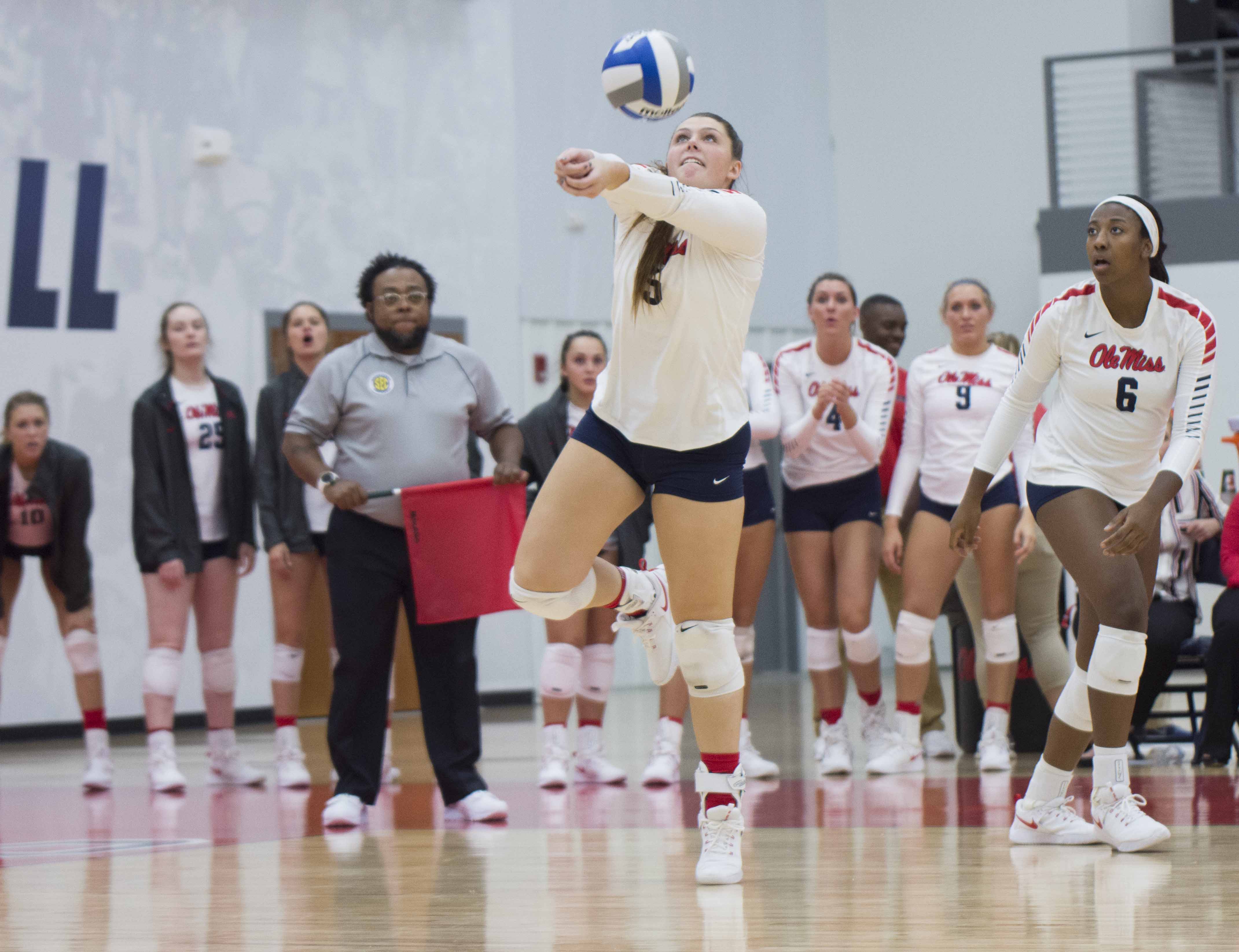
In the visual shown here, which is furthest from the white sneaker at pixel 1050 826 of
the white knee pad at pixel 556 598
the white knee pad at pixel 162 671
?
the white knee pad at pixel 162 671

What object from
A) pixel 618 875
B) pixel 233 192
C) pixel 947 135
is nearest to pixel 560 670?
pixel 618 875

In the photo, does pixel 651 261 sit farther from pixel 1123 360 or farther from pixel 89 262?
pixel 89 262

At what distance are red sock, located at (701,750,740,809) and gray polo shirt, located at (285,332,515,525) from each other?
1661 millimetres

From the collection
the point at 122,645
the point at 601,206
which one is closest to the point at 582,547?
the point at 122,645

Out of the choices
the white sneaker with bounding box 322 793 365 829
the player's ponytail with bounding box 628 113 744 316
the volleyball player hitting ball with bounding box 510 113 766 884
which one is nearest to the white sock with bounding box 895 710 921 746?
the white sneaker with bounding box 322 793 365 829

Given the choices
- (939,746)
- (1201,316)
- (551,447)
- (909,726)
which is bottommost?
(939,746)

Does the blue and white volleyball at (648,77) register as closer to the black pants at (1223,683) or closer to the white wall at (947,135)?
the black pants at (1223,683)

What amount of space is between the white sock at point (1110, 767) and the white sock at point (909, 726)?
7.06 feet

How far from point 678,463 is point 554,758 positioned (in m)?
2.74

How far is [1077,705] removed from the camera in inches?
158

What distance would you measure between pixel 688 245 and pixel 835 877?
1511mm

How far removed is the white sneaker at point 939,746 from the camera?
670 centimetres

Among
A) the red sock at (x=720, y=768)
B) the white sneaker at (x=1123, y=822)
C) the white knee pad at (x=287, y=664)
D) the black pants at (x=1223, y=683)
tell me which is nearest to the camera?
the red sock at (x=720, y=768)

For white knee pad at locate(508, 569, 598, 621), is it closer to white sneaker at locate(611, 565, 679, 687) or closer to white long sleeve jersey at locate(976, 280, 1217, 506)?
white sneaker at locate(611, 565, 679, 687)
